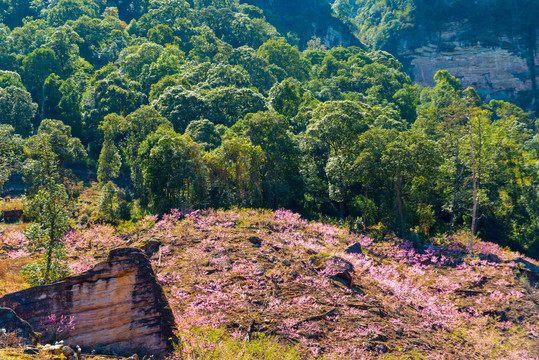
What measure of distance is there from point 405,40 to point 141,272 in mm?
119431

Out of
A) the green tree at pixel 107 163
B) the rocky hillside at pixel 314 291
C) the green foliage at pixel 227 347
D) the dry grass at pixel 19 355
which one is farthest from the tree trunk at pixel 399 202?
the green tree at pixel 107 163

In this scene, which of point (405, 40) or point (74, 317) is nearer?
point (74, 317)

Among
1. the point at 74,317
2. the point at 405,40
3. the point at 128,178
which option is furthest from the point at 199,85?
the point at 405,40

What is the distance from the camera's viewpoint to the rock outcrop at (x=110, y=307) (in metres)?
9.58

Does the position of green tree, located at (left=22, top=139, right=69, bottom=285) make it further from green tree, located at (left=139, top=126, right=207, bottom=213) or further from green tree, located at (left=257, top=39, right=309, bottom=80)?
green tree, located at (left=257, top=39, right=309, bottom=80)

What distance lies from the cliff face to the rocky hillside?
9527 cm

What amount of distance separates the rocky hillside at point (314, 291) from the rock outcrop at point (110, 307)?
903mm

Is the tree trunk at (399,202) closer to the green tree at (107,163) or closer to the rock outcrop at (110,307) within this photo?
the rock outcrop at (110,307)

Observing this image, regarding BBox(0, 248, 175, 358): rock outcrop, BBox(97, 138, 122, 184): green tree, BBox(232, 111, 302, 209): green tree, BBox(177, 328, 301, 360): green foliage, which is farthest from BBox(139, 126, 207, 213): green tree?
BBox(177, 328, 301, 360): green foliage

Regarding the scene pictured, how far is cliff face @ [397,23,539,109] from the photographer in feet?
324

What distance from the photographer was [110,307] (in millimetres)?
9938

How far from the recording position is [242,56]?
2511 inches

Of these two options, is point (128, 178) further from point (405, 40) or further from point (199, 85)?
point (405, 40)

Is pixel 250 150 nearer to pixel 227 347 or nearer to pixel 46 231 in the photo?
pixel 46 231
